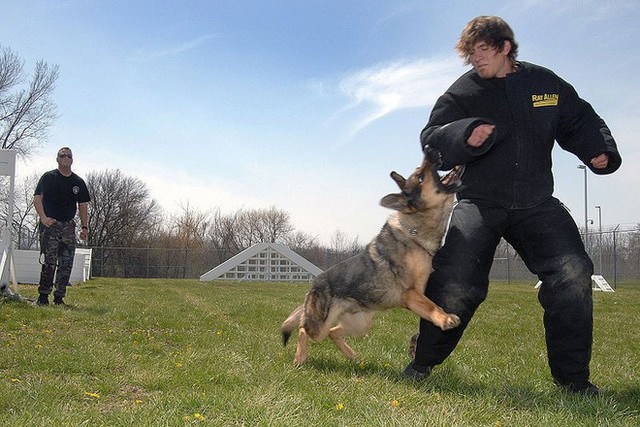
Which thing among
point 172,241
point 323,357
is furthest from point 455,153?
point 172,241

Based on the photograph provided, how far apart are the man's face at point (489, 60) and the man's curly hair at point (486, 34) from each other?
1.0 inches

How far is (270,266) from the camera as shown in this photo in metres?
A: 28.9

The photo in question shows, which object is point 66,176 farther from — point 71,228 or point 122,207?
point 122,207

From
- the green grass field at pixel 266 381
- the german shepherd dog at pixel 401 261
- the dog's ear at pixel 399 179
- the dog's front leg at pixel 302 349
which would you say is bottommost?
the green grass field at pixel 266 381

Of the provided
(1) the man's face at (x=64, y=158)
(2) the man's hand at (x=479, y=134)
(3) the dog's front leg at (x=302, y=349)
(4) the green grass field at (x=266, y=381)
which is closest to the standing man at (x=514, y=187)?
(2) the man's hand at (x=479, y=134)

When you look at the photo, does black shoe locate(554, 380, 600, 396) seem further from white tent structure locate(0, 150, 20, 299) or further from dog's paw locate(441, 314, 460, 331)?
white tent structure locate(0, 150, 20, 299)

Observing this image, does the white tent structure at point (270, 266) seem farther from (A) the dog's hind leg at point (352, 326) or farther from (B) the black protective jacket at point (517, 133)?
(B) the black protective jacket at point (517, 133)

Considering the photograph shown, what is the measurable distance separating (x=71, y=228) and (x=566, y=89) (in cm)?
770

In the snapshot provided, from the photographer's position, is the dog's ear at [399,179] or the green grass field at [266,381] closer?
the green grass field at [266,381]

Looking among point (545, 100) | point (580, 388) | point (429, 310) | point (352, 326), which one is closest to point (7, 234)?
point (352, 326)

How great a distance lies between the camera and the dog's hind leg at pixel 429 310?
3.88 metres

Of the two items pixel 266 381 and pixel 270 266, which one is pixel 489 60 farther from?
pixel 270 266

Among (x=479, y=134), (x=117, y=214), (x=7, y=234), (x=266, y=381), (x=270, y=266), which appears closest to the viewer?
(x=479, y=134)

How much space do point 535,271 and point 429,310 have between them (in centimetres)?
79
